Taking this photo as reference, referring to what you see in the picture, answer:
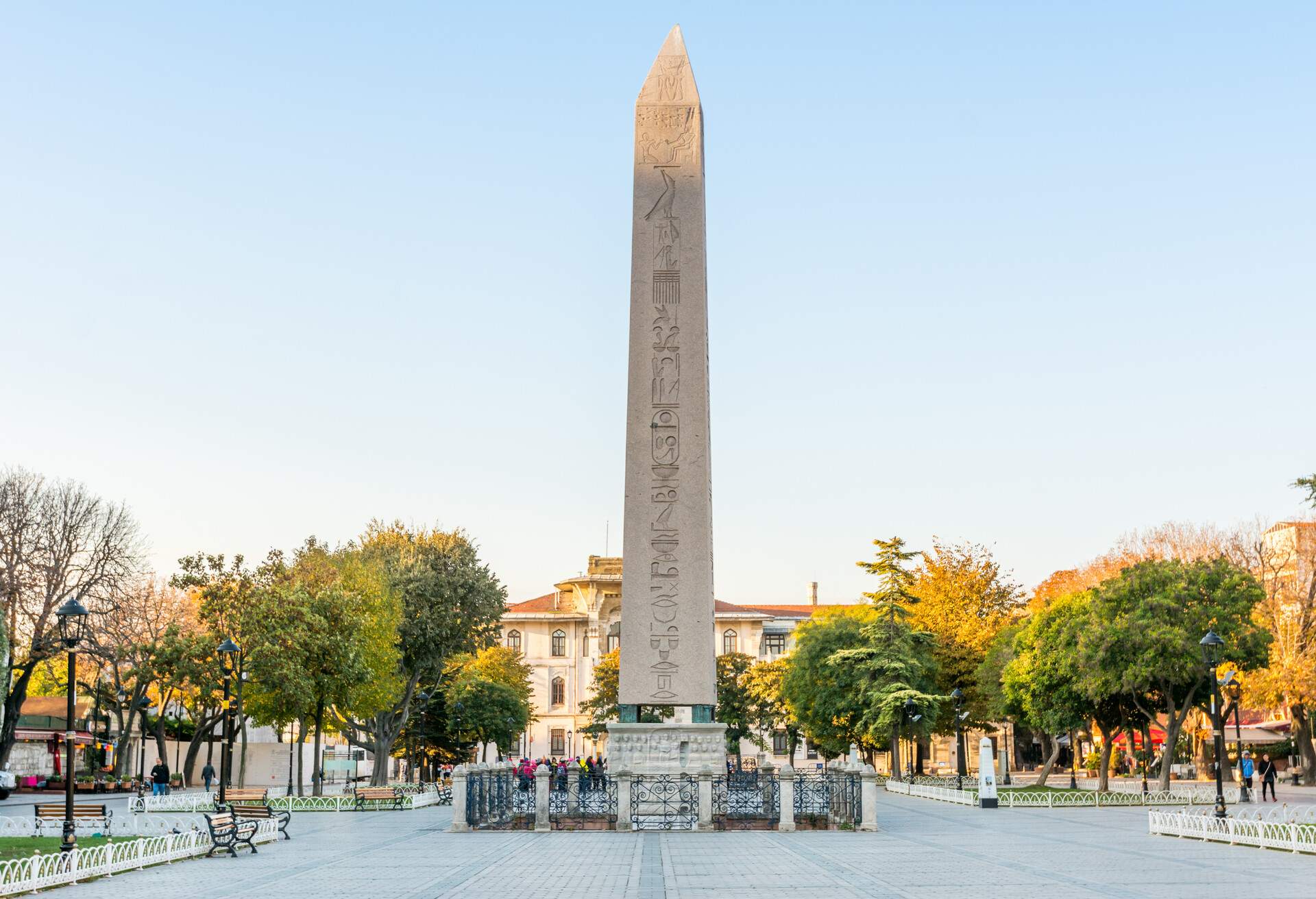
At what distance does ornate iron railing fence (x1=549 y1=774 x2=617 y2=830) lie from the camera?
2334 cm

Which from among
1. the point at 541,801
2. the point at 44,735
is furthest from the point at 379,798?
the point at 44,735

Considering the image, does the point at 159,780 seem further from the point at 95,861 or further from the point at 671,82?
the point at 671,82

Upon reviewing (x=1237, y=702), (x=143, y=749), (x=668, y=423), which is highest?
(x=668, y=423)

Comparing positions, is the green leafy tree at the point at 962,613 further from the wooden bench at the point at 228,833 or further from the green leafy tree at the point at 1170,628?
the wooden bench at the point at 228,833

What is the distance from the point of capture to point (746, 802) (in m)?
23.8

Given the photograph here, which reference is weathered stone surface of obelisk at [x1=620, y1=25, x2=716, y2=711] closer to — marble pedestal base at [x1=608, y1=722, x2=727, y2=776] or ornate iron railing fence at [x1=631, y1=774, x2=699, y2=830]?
marble pedestal base at [x1=608, y1=722, x2=727, y2=776]

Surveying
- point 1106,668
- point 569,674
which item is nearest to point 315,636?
point 1106,668

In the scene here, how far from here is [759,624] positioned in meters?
90.9

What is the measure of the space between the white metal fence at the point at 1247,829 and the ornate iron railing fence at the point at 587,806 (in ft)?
30.2

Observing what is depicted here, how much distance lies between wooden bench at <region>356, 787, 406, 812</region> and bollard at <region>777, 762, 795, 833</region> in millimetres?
13981

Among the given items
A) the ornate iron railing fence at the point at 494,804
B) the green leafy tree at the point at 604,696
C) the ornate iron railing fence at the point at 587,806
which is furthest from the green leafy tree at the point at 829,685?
the ornate iron railing fence at the point at 494,804

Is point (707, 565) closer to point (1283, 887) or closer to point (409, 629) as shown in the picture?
point (1283, 887)

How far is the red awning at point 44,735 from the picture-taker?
4903 cm

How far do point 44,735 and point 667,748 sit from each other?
3642 centimetres
